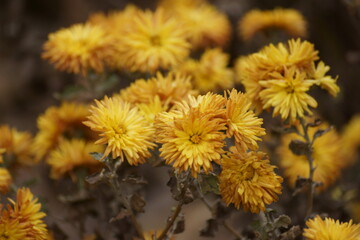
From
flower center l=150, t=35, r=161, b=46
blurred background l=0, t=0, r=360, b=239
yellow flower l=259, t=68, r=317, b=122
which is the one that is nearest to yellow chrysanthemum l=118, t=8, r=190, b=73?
flower center l=150, t=35, r=161, b=46

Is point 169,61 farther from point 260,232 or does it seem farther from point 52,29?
point 52,29

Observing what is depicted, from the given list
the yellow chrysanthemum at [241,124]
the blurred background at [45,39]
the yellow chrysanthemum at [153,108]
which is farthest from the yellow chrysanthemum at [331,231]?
the blurred background at [45,39]

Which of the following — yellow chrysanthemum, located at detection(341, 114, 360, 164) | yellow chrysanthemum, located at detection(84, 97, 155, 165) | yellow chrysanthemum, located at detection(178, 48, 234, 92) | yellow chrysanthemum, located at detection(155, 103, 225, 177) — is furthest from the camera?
yellow chrysanthemum, located at detection(341, 114, 360, 164)

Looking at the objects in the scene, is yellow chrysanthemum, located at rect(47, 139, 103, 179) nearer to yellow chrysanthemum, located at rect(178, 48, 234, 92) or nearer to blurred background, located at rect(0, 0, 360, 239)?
yellow chrysanthemum, located at rect(178, 48, 234, 92)

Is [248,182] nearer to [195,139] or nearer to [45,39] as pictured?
[195,139]

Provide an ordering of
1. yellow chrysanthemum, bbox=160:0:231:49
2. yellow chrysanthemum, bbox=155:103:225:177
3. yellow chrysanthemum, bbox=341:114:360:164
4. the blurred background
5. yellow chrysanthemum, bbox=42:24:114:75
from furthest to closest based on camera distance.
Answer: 1. the blurred background
2. yellow chrysanthemum, bbox=341:114:360:164
3. yellow chrysanthemum, bbox=160:0:231:49
4. yellow chrysanthemum, bbox=42:24:114:75
5. yellow chrysanthemum, bbox=155:103:225:177

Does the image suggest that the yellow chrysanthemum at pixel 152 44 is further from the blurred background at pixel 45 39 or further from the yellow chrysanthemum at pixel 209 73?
the blurred background at pixel 45 39
